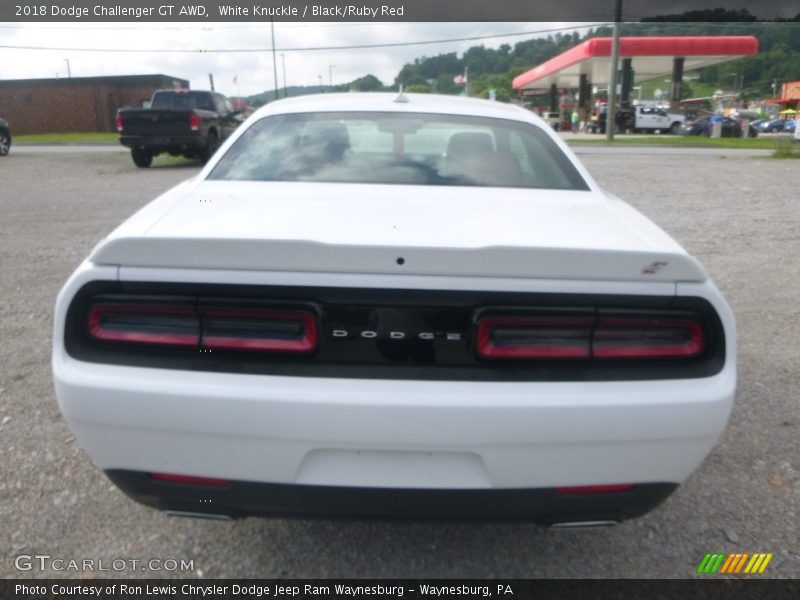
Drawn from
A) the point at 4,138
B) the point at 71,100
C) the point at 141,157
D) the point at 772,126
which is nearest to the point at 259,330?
the point at 141,157

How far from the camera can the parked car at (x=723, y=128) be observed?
36.0 metres

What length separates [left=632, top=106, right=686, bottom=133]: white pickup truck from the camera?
127ft

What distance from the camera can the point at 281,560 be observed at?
2465mm

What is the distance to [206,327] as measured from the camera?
1.91m

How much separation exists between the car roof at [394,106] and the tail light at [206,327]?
1.74 meters

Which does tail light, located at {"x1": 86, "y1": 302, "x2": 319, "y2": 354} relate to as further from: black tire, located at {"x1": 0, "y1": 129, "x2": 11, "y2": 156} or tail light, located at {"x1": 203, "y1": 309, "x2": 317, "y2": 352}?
black tire, located at {"x1": 0, "y1": 129, "x2": 11, "y2": 156}

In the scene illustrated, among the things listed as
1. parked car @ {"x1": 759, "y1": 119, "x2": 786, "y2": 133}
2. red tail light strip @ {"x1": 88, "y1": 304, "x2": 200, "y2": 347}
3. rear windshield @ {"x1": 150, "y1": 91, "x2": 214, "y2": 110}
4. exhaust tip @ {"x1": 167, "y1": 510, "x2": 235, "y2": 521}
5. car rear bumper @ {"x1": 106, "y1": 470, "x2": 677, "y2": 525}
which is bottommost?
parked car @ {"x1": 759, "y1": 119, "x2": 786, "y2": 133}

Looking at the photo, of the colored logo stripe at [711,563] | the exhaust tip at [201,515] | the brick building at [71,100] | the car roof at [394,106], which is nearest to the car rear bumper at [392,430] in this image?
the exhaust tip at [201,515]

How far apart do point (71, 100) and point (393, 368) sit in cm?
4734

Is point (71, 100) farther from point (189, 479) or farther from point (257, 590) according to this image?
point (189, 479)

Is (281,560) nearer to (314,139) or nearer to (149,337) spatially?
(149,337)

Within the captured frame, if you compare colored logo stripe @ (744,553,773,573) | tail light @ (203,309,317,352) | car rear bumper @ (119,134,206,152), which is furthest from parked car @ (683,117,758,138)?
tail light @ (203,309,317,352)

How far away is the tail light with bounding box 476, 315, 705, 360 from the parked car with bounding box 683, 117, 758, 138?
38.3 m

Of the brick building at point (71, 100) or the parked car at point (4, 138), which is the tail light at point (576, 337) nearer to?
the parked car at point (4, 138)
